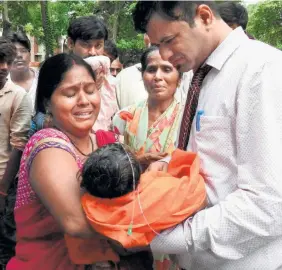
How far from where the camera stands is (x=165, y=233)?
148 centimetres

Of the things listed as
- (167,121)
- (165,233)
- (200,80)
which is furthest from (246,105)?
(167,121)

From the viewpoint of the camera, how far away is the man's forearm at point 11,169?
342cm

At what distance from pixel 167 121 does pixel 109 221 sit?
1.68 meters

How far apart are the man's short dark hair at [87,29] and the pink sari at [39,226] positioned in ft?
6.71

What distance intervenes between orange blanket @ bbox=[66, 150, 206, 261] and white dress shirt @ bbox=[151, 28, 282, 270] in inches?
2.1

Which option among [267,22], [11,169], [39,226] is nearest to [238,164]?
[39,226]

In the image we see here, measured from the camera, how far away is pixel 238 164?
1.44 metres

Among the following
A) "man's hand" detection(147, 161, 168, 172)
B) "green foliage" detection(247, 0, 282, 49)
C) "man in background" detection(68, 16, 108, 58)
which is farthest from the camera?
"green foliage" detection(247, 0, 282, 49)

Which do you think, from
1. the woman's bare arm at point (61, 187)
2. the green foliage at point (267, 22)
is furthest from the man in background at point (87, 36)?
the green foliage at point (267, 22)

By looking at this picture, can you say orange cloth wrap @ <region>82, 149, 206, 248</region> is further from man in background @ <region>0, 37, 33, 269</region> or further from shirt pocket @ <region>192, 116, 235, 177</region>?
man in background @ <region>0, 37, 33, 269</region>

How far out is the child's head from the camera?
1464mm

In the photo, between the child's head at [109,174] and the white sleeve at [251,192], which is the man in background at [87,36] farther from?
the white sleeve at [251,192]

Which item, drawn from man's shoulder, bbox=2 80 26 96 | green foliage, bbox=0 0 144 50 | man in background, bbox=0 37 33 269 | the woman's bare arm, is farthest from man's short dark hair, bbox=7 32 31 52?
green foliage, bbox=0 0 144 50

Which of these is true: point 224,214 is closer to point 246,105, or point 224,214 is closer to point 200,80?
point 246,105
